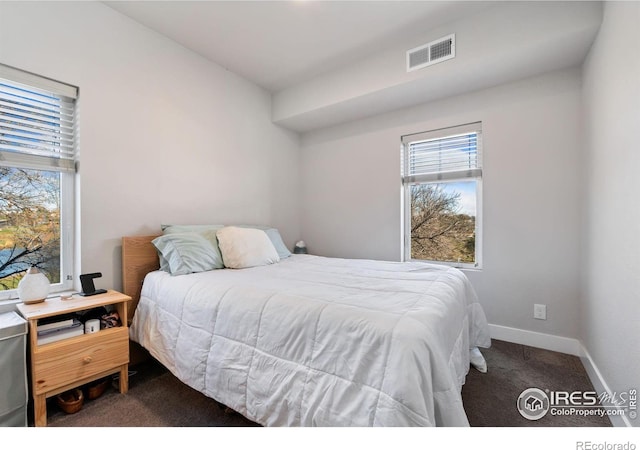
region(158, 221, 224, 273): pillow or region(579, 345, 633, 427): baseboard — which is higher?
region(158, 221, 224, 273): pillow

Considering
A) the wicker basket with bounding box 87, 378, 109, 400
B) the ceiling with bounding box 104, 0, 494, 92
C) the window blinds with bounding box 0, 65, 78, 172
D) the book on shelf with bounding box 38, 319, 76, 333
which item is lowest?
the wicker basket with bounding box 87, 378, 109, 400

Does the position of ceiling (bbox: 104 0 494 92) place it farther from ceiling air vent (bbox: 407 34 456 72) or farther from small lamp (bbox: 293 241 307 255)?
small lamp (bbox: 293 241 307 255)

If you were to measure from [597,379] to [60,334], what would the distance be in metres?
3.33

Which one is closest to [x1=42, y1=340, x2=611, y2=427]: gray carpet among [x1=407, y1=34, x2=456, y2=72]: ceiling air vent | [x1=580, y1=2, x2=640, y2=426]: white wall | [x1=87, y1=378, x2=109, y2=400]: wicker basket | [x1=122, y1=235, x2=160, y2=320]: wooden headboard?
[x1=87, y1=378, x2=109, y2=400]: wicker basket

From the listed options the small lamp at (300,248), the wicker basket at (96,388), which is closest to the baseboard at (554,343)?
the small lamp at (300,248)

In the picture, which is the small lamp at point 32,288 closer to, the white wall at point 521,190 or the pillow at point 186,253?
the pillow at point 186,253

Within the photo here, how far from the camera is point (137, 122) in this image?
7.40 feet

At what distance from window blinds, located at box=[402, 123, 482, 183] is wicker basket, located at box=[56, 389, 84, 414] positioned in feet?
10.5

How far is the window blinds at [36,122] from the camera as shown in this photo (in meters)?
1.74

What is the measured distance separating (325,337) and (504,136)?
98.7 inches

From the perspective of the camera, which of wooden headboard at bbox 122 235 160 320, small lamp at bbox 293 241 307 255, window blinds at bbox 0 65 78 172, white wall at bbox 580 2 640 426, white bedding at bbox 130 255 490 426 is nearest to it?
white bedding at bbox 130 255 490 426

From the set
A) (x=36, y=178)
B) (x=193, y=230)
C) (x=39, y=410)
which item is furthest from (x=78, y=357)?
(x=36, y=178)

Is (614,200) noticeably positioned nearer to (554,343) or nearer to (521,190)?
(521,190)

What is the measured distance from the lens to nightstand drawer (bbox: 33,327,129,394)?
149cm
